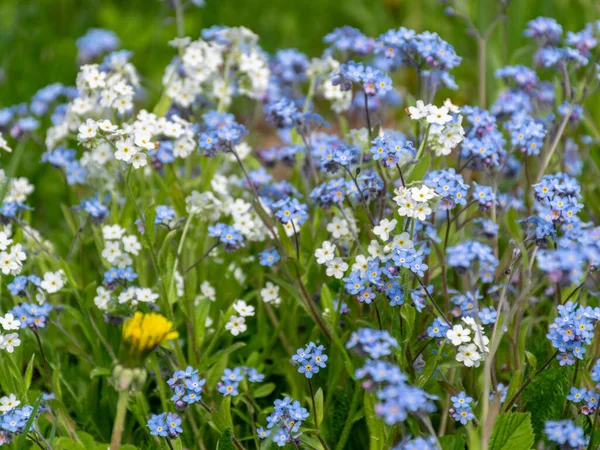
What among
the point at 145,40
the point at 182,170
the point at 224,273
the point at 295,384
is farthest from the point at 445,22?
the point at 295,384

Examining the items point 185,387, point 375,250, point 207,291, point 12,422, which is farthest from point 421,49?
point 12,422

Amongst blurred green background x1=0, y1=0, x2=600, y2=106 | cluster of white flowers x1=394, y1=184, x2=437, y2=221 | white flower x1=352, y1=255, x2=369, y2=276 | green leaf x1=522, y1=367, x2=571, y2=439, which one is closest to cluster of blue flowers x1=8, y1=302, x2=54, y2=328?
white flower x1=352, y1=255, x2=369, y2=276

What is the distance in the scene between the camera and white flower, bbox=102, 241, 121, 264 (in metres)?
3.29

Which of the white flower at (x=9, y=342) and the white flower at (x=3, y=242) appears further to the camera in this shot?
the white flower at (x=3, y=242)

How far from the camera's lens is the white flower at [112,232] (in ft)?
10.8

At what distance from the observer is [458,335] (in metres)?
2.63

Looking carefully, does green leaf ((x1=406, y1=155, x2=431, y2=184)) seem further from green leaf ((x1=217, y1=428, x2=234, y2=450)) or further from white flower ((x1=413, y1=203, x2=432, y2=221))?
green leaf ((x1=217, y1=428, x2=234, y2=450))

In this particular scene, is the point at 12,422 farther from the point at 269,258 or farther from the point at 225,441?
the point at 269,258

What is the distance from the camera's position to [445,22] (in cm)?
691

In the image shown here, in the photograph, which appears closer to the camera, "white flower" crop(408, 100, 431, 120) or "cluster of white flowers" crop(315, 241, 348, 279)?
"white flower" crop(408, 100, 431, 120)

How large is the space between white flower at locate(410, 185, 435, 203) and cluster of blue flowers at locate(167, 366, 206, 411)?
0.99m

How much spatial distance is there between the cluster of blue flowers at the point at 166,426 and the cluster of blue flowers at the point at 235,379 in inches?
9.6

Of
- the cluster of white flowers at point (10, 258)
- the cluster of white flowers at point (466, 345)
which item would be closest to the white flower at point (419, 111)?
the cluster of white flowers at point (466, 345)

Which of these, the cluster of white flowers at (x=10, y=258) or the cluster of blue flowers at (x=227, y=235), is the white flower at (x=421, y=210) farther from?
the cluster of white flowers at (x=10, y=258)
